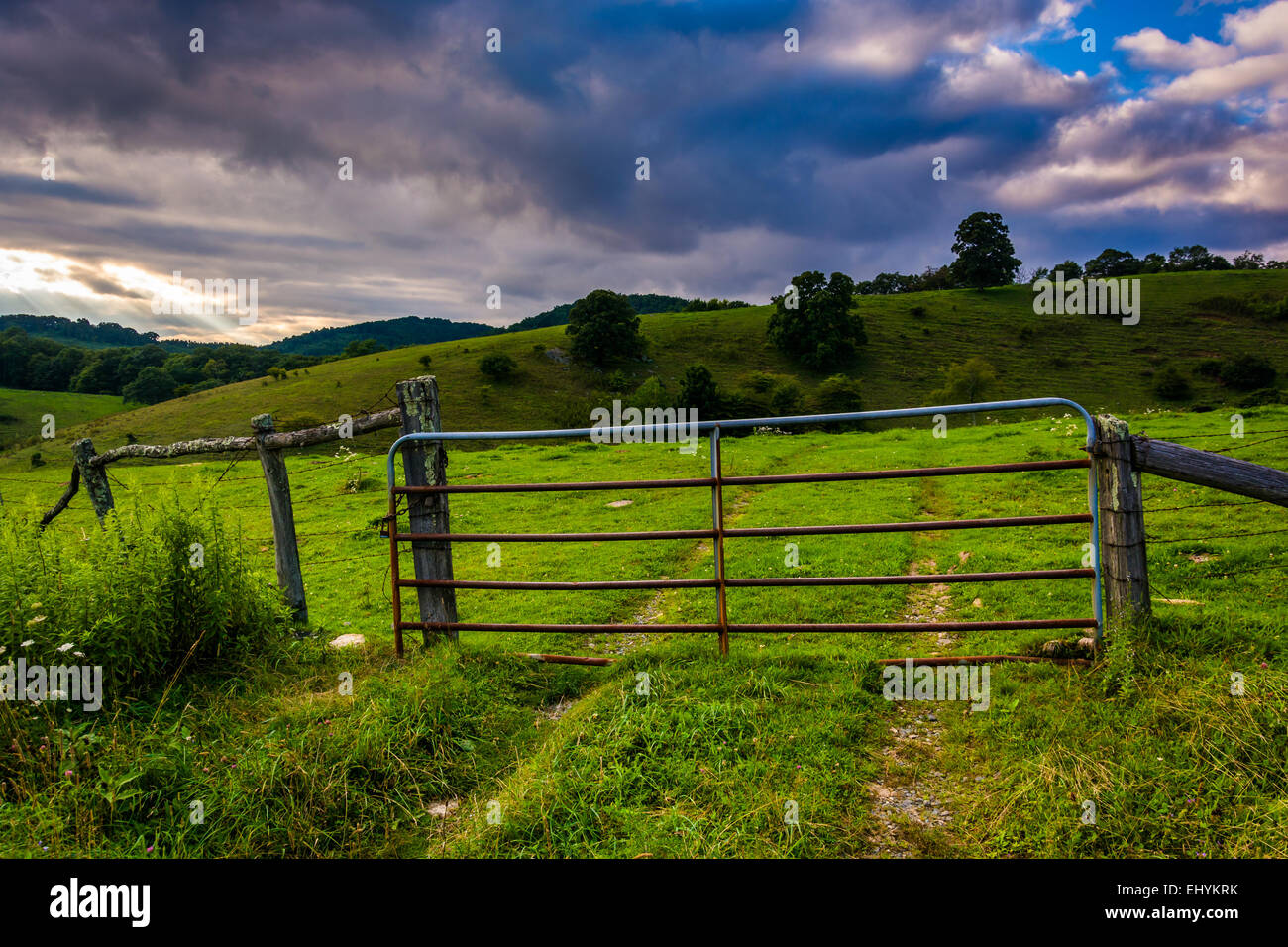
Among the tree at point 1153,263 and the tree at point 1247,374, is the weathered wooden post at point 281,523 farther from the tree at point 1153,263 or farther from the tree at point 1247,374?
the tree at point 1153,263

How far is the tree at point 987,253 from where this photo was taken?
324 ft

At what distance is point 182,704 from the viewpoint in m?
4.75

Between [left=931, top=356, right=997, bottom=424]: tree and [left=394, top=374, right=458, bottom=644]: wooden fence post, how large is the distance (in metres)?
63.5

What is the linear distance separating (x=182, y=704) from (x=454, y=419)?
199 ft

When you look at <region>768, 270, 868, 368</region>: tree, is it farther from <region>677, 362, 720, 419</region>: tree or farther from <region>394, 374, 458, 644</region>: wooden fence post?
<region>394, 374, 458, 644</region>: wooden fence post

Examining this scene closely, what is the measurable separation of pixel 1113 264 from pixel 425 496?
138462mm

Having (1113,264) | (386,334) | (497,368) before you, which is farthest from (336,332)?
(1113,264)

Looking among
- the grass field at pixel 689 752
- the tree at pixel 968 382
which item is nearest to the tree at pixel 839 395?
the tree at pixel 968 382

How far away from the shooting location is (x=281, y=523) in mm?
6555

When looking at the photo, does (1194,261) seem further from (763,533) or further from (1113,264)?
Result: (763,533)

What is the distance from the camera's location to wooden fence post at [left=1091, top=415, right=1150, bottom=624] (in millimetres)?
4656

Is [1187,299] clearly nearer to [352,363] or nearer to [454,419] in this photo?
[454,419]

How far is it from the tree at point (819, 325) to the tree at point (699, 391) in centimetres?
1976
